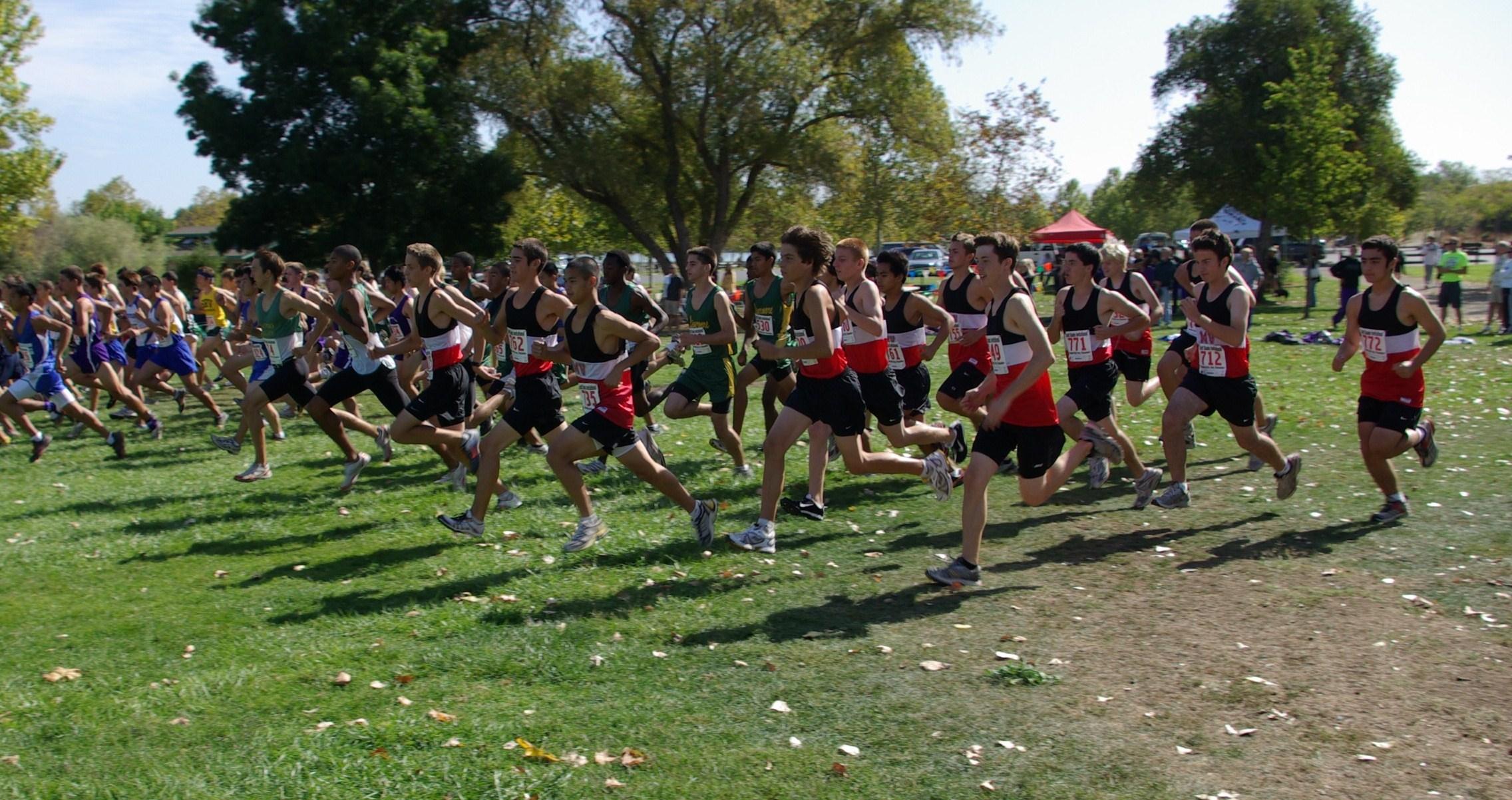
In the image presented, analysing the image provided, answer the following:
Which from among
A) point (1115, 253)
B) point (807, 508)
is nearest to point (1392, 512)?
point (1115, 253)

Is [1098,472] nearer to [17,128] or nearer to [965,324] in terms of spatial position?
[965,324]

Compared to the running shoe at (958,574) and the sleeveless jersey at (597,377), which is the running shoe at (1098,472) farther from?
the sleeveless jersey at (597,377)

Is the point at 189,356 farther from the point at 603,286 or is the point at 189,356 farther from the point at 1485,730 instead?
the point at 1485,730

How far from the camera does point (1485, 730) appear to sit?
444 centimetres

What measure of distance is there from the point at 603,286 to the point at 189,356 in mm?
7327

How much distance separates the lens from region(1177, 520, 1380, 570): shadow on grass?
694 cm

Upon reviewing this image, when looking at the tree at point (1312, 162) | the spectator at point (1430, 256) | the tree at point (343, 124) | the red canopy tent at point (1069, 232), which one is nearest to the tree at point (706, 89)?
the tree at point (343, 124)

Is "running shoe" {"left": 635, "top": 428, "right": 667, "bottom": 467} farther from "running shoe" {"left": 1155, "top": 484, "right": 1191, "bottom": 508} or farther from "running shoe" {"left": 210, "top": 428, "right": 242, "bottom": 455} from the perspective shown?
"running shoe" {"left": 210, "top": 428, "right": 242, "bottom": 455}

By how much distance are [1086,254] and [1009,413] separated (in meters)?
1.75

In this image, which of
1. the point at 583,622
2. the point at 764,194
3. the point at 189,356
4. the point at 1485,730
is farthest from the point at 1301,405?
the point at 764,194

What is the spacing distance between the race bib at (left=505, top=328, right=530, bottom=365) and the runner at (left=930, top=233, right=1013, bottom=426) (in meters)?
3.17

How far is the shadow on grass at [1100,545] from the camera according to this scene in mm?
7012

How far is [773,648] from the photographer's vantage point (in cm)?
555

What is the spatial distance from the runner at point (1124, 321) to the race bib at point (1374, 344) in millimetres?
1370
